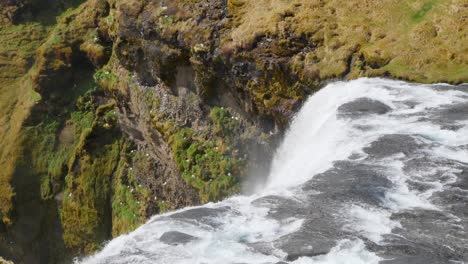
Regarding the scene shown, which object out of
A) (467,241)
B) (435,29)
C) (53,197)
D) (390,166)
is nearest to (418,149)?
(390,166)

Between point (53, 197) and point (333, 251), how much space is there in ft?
124

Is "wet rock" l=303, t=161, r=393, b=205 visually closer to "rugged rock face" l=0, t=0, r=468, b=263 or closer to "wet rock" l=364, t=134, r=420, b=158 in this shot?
"wet rock" l=364, t=134, r=420, b=158

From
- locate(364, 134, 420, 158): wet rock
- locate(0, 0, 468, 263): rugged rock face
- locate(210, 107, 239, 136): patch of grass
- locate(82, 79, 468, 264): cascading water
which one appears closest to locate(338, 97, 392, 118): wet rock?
locate(82, 79, 468, 264): cascading water

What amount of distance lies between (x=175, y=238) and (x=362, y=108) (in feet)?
35.1

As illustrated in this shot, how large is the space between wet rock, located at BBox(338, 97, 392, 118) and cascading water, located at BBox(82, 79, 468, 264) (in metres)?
0.86

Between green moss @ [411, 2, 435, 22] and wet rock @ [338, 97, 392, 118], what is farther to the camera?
green moss @ [411, 2, 435, 22]

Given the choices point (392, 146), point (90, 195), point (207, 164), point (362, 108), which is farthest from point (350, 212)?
point (90, 195)

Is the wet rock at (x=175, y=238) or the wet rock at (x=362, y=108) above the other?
the wet rock at (x=362, y=108)

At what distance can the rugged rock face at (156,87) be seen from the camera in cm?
2844

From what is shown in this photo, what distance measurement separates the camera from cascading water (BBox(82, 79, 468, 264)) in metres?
12.3

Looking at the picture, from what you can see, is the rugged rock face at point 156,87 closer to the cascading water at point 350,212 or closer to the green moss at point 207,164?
the green moss at point 207,164

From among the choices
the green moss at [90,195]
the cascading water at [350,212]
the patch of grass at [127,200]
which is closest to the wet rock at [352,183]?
the cascading water at [350,212]

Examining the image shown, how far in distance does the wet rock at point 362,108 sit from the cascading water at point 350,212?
2.81 feet

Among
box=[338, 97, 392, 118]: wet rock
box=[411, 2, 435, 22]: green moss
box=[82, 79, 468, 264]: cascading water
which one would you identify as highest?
box=[411, 2, 435, 22]: green moss
